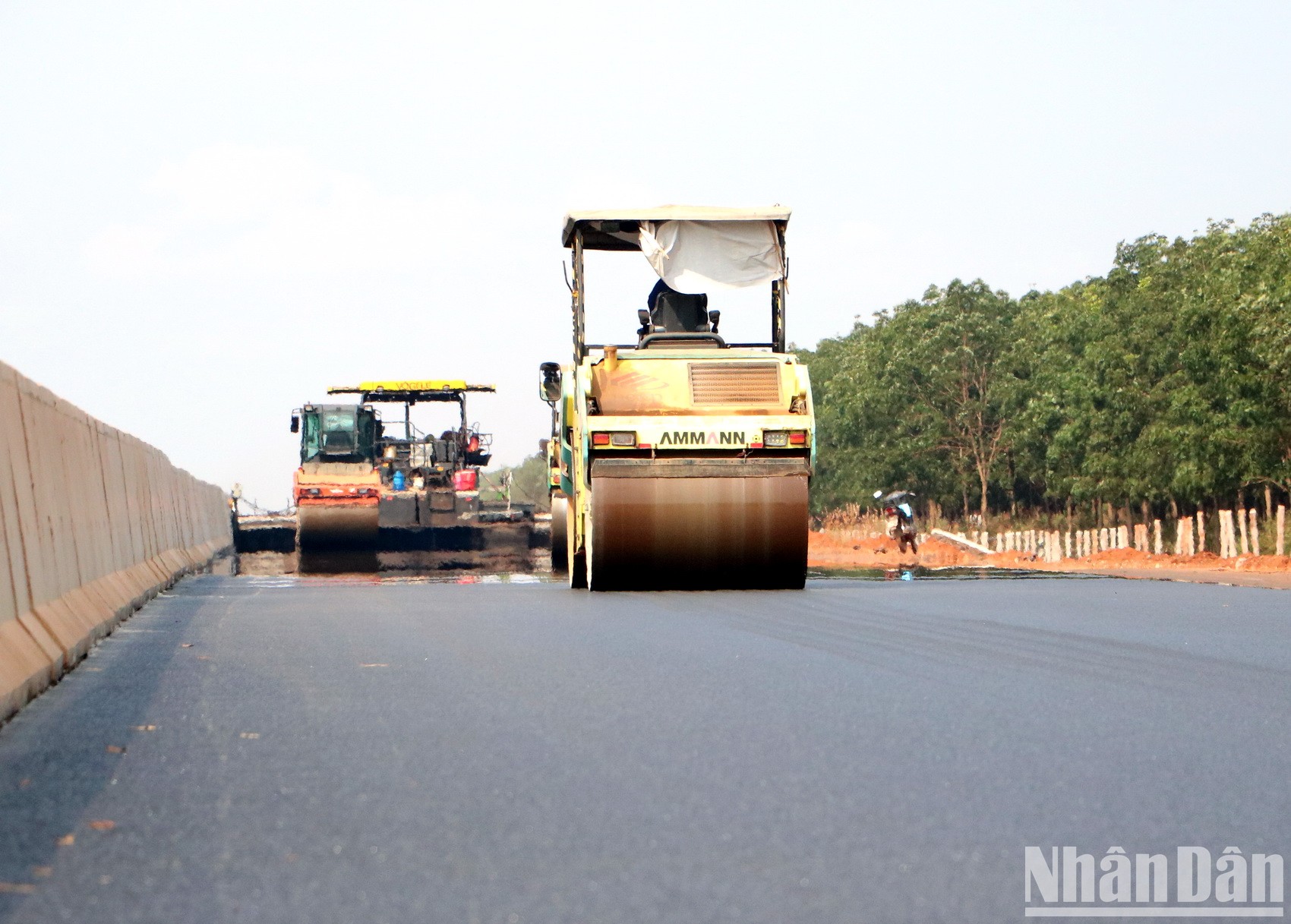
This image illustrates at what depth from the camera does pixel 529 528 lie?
118ft

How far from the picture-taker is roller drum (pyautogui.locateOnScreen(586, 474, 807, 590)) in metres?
16.3

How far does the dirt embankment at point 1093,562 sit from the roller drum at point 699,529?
23.4ft

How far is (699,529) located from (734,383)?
1.40 metres

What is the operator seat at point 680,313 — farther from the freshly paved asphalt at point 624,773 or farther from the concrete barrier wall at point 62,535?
the freshly paved asphalt at point 624,773

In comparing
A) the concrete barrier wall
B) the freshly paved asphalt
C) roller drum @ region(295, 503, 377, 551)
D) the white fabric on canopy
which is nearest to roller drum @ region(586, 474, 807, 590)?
the white fabric on canopy

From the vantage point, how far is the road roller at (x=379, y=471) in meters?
34.5

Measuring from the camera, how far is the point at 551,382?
61.9ft

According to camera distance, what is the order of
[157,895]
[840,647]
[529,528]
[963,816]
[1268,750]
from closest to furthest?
[157,895], [963,816], [1268,750], [840,647], [529,528]

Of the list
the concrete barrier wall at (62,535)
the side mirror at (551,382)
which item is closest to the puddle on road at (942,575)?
the side mirror at (551,382)

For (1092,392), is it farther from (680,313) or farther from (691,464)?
(691,464)

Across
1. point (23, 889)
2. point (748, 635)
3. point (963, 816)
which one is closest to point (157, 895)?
point (23, 889)

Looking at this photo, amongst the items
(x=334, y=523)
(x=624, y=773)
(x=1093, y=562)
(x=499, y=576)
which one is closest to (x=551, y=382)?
(x=499, y=576)

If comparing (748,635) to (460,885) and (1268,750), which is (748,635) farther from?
(460,885)

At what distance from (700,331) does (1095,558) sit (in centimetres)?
2154
